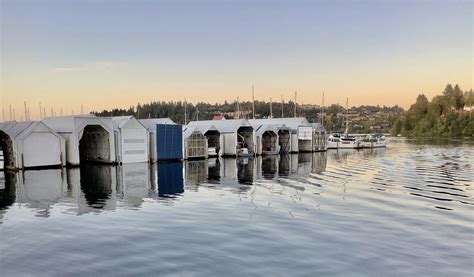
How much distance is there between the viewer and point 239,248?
11508 millimetres

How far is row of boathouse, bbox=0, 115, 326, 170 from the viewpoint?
34.5 meters

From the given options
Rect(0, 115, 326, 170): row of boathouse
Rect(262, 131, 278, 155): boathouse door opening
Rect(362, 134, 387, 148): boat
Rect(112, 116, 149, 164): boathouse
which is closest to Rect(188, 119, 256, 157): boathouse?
Rect(0, 115, 326, 170): row of boathouse

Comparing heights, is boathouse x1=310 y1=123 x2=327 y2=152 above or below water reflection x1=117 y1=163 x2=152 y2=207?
above

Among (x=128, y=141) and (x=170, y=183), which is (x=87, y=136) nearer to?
(x=128, y=141)

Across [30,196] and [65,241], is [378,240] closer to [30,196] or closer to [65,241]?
[65,241]

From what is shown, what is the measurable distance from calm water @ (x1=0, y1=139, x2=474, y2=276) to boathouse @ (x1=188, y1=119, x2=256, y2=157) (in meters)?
24.4

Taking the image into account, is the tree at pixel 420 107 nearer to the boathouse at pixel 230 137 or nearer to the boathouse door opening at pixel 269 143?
the boathouse door opening at pixel 269 143

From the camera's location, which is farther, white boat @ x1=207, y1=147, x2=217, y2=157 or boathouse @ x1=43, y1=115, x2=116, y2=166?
white boat @ x1=207, y1=147, x2=217, y2=157

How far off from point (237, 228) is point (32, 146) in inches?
1069

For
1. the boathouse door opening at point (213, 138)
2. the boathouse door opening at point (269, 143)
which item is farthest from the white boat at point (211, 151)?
the boathouse door opening at point (269, 143)

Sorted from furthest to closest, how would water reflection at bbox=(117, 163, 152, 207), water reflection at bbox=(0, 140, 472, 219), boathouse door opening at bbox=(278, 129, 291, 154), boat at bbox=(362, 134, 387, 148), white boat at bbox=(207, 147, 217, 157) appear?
boat at bbox=(362, 134, 387, 148)
boathouse door opening at bbox=(278, 129, 291, 154)
white boat at bbox=(207, 147, 217, 157)
water reflection at bbox=(117, 163, 152, 207)
water reflection at bbox=(0, 140, 472, 219)

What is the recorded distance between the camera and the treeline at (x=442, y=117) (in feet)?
450

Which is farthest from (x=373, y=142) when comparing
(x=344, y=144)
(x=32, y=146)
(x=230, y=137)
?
(x=32, y=146)

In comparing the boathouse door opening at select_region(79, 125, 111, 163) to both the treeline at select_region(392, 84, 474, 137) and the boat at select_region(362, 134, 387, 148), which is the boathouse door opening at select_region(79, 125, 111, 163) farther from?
the treeline at select_region(392, 84, 474, 137)
